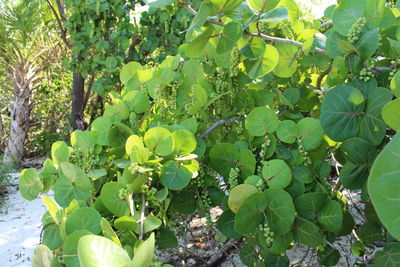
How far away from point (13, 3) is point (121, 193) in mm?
4763

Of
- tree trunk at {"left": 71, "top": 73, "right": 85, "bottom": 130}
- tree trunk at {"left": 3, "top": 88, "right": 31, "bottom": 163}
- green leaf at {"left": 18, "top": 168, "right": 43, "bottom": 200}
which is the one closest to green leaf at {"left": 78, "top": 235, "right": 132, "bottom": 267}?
green leaf at {"left": 18, "top": 168, "right": 43, "bottom": 200}

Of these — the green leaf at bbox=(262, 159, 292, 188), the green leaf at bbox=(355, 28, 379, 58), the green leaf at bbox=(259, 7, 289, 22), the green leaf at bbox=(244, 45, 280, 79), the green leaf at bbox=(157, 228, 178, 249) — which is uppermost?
the green leaf at bbox=(259, 7, 289, 22)

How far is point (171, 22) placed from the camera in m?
3.15

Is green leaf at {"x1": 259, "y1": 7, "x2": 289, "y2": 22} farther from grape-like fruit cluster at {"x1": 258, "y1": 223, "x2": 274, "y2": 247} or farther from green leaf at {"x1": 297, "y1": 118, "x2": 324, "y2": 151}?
grape-like fruit cluster at {"x1": 258, "y1": 223, "x2": 274, "y2": 247}

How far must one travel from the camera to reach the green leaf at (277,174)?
71 cm

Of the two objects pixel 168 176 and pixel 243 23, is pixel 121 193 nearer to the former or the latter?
pixel 168 176

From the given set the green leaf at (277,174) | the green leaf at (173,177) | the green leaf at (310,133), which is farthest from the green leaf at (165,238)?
the green leaf at (310,133)

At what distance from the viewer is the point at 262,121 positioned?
0.79 metres

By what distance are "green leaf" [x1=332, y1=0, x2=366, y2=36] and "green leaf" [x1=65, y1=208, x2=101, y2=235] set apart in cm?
53

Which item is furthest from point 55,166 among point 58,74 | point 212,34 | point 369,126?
point 58,74

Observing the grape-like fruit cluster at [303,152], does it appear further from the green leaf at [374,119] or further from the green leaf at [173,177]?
the green leaf at [173,177]

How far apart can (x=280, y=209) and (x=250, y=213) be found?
0.18 feet

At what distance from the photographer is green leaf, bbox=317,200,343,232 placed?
0.73m

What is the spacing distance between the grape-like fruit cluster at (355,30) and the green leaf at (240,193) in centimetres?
31
